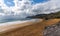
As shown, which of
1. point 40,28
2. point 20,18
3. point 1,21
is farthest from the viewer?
point 40,28

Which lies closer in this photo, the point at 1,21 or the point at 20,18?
the point at 1,21

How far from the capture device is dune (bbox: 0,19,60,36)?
1156 mm

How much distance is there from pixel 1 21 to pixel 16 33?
183 millimetres

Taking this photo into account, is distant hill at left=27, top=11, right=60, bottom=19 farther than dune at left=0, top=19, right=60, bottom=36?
Yes

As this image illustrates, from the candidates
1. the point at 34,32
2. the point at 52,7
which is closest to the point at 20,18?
the point at 34,32

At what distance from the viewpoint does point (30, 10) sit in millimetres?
1390

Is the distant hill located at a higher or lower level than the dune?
higher

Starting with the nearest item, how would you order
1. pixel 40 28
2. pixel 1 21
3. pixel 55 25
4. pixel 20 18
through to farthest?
pixel 1 21, pixel 20 18, pixel 40 28, pixel 55 25

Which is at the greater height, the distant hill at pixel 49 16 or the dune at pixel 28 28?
the distant hill at pixel 49 16

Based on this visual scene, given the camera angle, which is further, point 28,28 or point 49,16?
point 49,16

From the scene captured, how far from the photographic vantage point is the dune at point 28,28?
3.79 feet

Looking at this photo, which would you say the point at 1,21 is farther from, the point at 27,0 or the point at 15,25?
the point at 27,0

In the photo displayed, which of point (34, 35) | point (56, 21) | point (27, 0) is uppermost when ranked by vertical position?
point (27, 0)

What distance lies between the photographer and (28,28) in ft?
4.34
